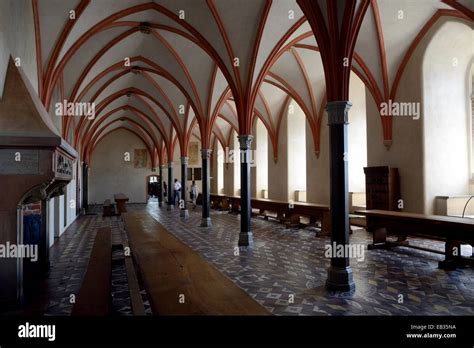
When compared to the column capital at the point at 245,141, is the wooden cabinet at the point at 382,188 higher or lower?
lower

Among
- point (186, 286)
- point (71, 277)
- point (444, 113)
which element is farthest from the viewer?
point (444, 113)

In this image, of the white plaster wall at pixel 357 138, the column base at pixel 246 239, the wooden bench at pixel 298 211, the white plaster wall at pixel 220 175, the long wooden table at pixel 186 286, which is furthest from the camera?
the white plaster wall at pixel 220 175

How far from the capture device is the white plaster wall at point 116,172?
28375 mm

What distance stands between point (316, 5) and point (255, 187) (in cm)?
1551

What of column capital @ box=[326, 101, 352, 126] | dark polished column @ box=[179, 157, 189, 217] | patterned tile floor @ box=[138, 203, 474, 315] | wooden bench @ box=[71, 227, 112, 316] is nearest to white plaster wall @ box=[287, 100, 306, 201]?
dark polished column @ box=[179, 157, 189, 217]

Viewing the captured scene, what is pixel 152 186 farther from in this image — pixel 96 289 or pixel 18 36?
pixel 96 289

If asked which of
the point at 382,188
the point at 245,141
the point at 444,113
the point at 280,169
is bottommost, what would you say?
the point at 382,188

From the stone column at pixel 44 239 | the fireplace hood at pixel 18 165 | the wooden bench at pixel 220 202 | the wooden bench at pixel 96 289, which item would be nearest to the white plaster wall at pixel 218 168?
the wooden bench at pixel 220 202

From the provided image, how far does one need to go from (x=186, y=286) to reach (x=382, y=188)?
352 inches

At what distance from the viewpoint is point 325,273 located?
21.0ft

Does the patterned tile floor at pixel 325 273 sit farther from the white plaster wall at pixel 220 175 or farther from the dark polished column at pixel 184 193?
the white plaster wall at pixel 220 175

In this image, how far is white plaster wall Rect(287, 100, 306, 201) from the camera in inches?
674

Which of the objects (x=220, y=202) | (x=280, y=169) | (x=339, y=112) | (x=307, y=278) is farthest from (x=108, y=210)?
(x=339, y=112)

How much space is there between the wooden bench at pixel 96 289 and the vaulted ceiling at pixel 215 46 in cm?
487
